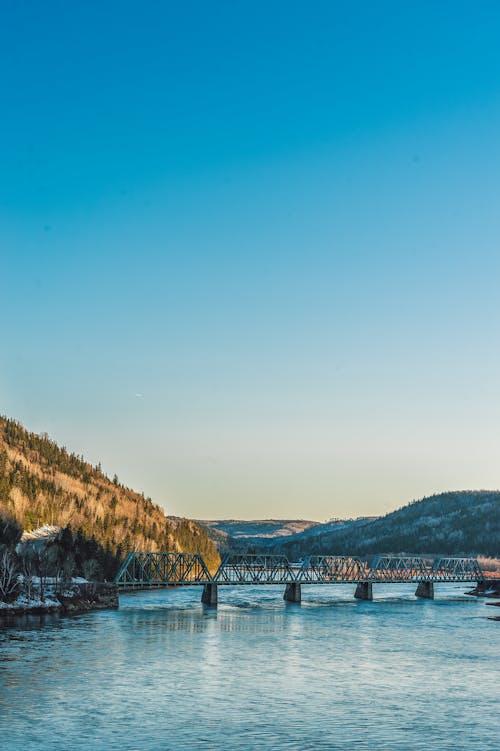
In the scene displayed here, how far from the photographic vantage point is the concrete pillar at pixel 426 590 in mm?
188125

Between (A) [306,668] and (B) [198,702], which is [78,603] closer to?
(A) [306,668]

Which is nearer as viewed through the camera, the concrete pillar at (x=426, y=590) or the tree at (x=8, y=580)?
the tree at (x=8, y=580)

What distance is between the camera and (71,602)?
123875 mm

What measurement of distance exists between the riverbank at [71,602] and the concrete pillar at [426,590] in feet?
276

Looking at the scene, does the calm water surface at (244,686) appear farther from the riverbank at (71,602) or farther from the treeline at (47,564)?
the treeline at (47,564)

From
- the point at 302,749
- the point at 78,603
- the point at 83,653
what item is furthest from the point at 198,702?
the point at 78,603

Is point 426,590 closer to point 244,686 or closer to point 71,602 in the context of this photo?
point 71,602

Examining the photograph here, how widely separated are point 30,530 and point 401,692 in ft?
517

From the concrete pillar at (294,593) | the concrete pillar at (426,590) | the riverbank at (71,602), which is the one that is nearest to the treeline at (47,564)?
the riverbank at (71,602)

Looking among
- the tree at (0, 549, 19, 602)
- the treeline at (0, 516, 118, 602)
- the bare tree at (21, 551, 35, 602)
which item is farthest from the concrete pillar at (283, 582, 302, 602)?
the tree at (0, 549, 19, 602)

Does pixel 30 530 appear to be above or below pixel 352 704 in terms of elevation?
above

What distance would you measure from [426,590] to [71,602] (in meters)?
98.3

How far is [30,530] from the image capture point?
19988 cm

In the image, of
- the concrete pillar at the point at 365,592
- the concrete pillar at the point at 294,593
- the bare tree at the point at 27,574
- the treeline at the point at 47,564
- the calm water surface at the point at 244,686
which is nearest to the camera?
the calm water surface at the point at 244,686
